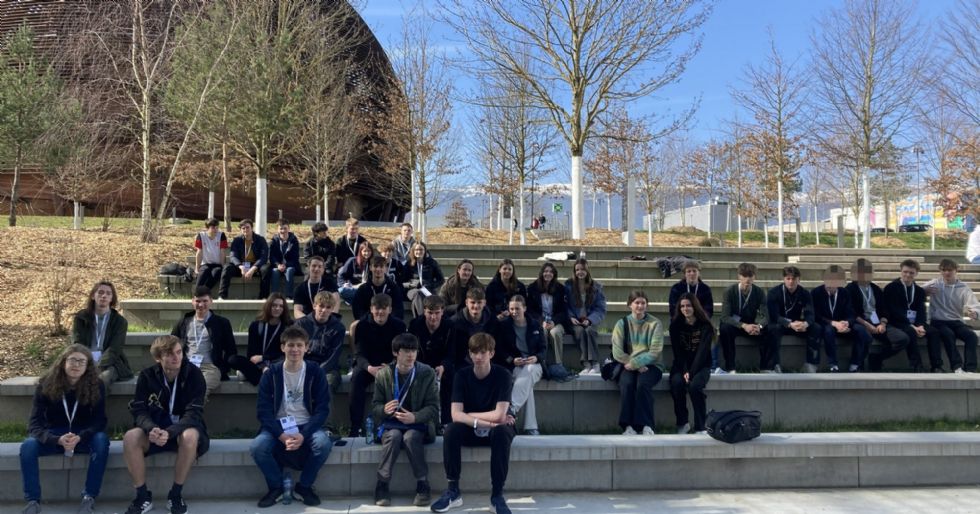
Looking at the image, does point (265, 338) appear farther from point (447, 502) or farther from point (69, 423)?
point (447, 502)

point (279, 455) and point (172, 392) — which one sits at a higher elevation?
point (172, 392)

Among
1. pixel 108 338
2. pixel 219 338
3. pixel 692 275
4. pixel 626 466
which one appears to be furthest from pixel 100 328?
pixel 692 275

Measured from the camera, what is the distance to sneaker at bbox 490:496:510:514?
4688 millimetres

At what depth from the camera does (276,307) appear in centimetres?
618

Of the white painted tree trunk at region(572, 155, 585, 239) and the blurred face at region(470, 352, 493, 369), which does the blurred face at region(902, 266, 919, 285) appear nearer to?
the blurred face at region(470, 352, 493, 369)

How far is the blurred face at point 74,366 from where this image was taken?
4.87 metres

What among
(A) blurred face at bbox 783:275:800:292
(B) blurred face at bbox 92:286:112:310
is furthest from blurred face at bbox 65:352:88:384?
(A) blurred face at bbox 783:275:800:292

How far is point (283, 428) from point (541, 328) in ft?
9.19

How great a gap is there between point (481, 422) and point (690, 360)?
248 centimetres

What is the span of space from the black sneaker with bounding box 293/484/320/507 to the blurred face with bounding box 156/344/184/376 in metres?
1.35

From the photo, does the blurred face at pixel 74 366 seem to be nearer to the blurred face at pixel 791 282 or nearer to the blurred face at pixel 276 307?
the blurred face at pixel 276 307

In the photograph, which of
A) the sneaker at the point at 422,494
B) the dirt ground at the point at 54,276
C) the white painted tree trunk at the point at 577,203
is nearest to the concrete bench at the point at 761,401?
the dirt ground at the point at 54,276

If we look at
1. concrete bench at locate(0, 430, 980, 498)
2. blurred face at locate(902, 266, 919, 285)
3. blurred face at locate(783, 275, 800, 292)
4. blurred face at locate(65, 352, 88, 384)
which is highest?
blurred face at locate(902, 266, 919, 285)

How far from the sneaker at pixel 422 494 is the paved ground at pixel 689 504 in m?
0.05
